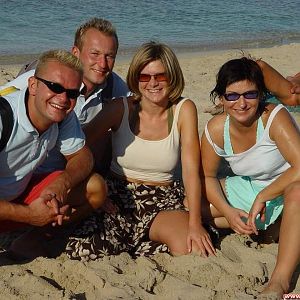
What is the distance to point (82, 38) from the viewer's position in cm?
452

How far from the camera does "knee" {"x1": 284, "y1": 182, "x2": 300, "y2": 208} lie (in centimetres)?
362

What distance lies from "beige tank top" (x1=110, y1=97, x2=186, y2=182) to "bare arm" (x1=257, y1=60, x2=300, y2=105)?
0.67m

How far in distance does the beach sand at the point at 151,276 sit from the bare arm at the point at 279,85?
1.21 m

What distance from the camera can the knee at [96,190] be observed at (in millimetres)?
4027

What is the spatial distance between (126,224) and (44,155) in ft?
2.77

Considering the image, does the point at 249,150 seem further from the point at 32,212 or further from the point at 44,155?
the point at 32,212

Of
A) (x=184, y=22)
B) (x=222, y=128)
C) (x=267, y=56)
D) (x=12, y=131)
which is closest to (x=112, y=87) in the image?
(x=222, y=128)

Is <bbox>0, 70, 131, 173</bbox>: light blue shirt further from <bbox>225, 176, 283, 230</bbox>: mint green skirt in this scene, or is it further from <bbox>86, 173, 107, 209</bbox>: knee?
<bbox>225, 176, 283, 230</bbox>: mint green skirt

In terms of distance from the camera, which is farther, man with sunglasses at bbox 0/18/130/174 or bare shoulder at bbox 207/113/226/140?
man with sunglasses at bbox 0/18/130/174

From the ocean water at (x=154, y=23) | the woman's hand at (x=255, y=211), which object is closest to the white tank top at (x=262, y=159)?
the woman's hand at (x=255, y=211)

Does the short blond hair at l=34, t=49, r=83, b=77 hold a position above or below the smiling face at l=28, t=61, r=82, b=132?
above

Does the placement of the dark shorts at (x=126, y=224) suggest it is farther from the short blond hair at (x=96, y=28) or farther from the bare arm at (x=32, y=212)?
the short blond hair at (x=96, y=28)

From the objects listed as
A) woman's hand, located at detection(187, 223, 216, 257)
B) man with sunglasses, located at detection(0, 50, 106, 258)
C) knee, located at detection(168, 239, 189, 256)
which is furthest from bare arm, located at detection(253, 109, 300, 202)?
man with sunglasses, located at detection(0, 50, 106, 258)

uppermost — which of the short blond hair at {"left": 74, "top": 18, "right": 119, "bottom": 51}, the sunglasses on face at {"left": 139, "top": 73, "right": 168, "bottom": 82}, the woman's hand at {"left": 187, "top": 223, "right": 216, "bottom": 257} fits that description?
the short blond hair at {"left": 74, "top": 18, "right": 119, "bottom": 51}
